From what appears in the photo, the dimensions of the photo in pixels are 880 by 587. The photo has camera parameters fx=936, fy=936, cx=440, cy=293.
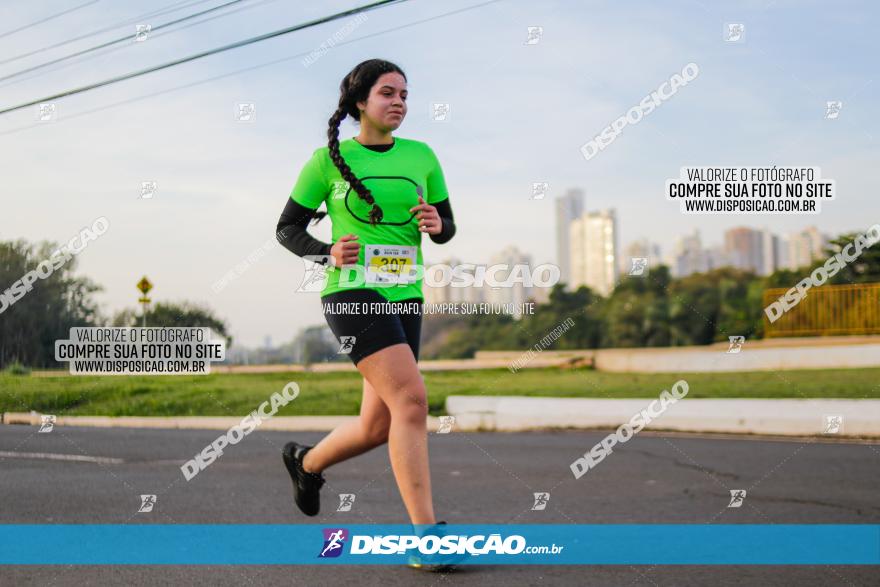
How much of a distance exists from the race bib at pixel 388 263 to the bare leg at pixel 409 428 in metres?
0.28

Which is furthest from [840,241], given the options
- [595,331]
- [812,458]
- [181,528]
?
[181,528]

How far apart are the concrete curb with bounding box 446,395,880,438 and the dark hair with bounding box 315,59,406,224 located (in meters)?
8.22

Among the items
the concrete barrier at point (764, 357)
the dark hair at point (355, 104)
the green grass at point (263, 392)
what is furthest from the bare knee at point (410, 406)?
the concrete barrier at point (764, 357)

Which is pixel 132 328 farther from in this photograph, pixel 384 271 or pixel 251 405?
pixel 251 405

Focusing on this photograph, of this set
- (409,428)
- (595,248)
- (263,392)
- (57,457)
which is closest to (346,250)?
(409,428)

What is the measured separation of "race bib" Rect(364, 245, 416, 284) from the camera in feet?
11.7

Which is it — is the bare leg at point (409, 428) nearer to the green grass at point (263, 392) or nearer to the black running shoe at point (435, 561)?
the black running shoe at point (435, 561)

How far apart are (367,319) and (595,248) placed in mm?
64448

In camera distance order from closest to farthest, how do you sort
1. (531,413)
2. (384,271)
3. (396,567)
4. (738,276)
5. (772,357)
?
(384,271), (396,567), (531,413), (772,357), (738,276)

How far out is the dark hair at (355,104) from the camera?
3.50 metres

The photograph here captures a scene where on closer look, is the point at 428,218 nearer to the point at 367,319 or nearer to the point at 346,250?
the point at 346,250

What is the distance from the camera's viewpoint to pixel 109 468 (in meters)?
8.20

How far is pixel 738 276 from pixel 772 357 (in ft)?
55.5

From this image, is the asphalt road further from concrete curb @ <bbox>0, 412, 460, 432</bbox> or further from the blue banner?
concrete curb @ <bbox>0, 412, 460, 432</bbox>
